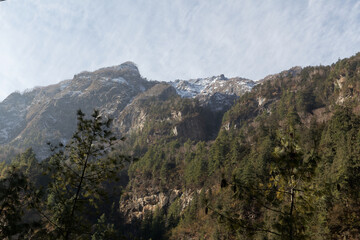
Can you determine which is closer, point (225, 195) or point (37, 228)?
point (37, 228)

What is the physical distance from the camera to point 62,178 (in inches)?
327

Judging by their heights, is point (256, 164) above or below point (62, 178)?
above

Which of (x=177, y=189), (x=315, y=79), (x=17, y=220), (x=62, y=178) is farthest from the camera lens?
(x=315, y=79)

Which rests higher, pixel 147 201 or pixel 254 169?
pixel 254 169

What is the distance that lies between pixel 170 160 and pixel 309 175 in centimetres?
8845

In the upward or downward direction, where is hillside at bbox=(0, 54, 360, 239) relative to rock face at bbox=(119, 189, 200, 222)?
upward

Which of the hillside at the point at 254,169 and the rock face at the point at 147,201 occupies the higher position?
the hillside at the point at 254,169

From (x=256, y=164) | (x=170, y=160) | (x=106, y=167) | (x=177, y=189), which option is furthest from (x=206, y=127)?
(x=106, y=167)

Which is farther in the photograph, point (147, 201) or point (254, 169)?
point (147, 201)

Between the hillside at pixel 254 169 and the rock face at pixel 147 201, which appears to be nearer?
the hillside at pixel 254 169

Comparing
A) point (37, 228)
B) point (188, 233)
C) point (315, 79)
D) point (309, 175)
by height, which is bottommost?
point (188, 233)

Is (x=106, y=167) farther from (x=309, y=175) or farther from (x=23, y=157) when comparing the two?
(x=23, y=157)

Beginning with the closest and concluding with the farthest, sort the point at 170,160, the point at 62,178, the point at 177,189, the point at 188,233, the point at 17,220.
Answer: the point at 17,220 → the point at 62,178 → the point at 188,233 → the point at 177,189 → the point at 170,160

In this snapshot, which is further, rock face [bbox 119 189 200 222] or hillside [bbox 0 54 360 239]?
rock face [bbox 119 189 200 222]
